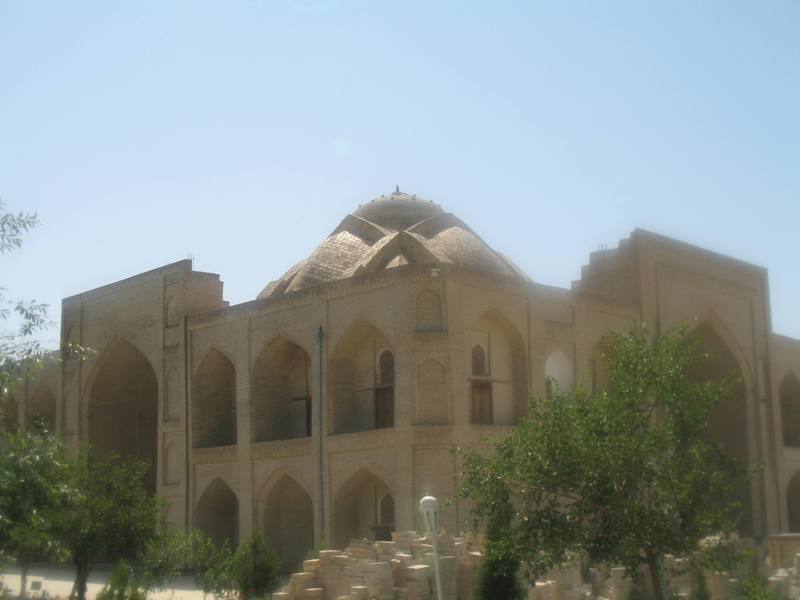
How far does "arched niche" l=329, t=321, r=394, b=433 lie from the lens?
68.0 feet

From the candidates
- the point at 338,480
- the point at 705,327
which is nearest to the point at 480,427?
the point at 338,480

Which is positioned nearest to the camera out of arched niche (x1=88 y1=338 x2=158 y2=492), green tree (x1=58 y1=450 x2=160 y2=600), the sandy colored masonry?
green tree (x1=58 y1=450 x2=160 y2=600)

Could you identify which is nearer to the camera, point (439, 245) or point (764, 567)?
point (764, 567)

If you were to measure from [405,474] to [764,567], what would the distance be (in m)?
6.60

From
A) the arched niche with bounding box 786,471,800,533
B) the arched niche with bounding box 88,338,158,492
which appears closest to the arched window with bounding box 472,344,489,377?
the arched niche with bounding box 88,338,158,492

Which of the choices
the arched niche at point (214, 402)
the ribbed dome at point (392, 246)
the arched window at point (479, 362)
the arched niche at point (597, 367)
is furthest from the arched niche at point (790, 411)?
the arched niche at point (214, 402)

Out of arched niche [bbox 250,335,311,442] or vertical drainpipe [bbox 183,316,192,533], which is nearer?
arched niche [bbox 250,335,311,442]

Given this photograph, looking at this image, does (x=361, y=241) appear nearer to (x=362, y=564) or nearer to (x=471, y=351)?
(x=471, y=351)

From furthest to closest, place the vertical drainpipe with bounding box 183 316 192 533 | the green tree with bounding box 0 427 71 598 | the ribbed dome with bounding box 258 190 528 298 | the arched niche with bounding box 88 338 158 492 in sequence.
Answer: the arched niche with bounding box 88 338 158 492 → the vertical drainpipe with bounding box 183 316 192 533 → the ribbed dome with bounding box 258 190 528 298 → the green tree with bounding box 0 427 71 598

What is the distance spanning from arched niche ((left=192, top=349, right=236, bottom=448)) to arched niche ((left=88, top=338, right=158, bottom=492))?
3477 millimetres

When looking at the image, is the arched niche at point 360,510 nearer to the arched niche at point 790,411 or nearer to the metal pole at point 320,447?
the metal pole at point 320,447

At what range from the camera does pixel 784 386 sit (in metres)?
30.5

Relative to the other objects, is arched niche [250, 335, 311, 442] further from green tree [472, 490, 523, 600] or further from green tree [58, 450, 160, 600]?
green tree [472, 490, 523, 600]

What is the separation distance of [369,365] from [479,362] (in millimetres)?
2173
